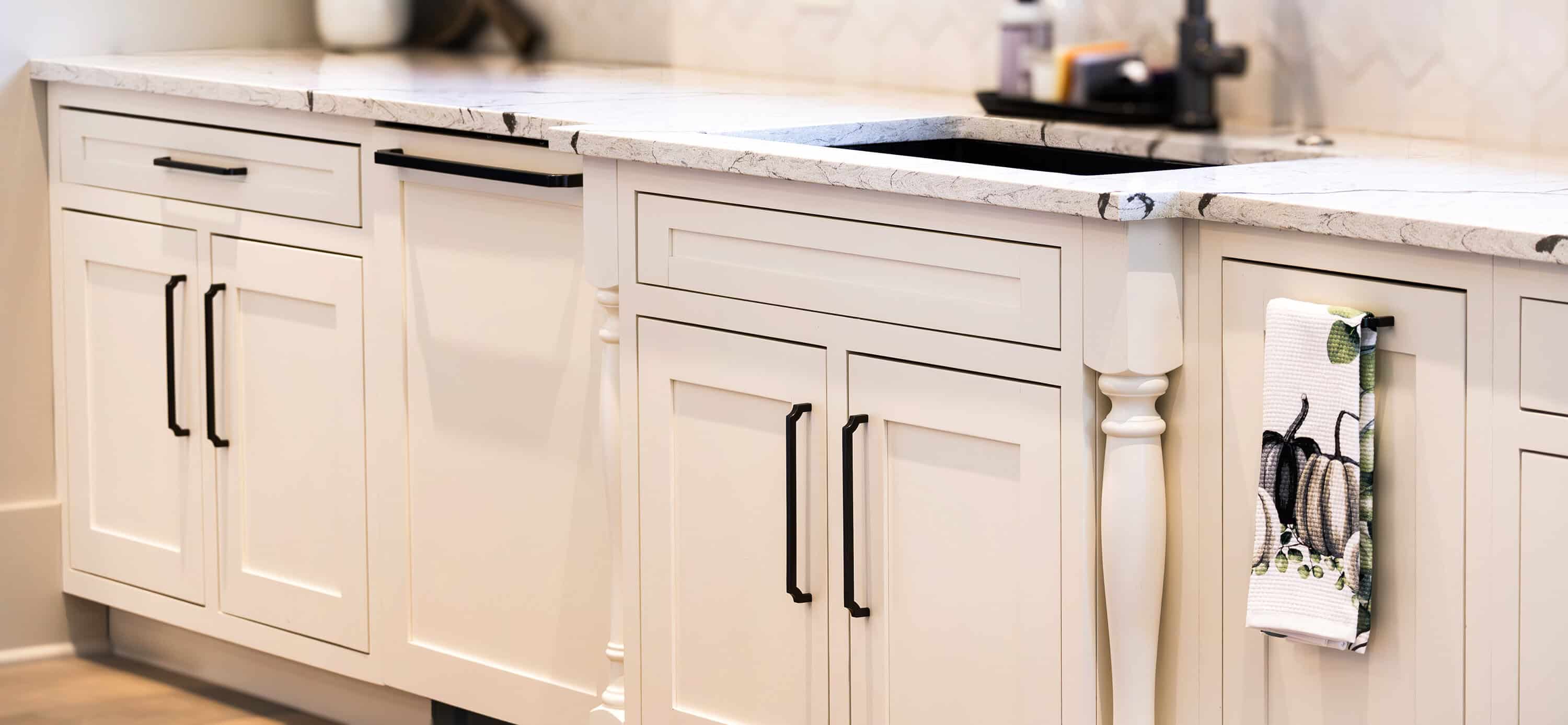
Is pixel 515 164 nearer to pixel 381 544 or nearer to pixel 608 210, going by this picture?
pixel 608 210

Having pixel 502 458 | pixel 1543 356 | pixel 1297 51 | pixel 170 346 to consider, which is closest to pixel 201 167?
pixel 170 346

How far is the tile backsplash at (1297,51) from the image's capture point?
2.03 m

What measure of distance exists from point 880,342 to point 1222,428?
1.17 ft

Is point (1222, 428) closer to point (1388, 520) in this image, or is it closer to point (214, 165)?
point (1388, 520)

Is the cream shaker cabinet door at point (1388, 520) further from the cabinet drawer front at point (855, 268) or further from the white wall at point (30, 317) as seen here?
the white wall at point (30, 317)

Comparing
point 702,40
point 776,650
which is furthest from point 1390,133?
point 702,40

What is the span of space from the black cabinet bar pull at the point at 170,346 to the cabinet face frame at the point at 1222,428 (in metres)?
1.64

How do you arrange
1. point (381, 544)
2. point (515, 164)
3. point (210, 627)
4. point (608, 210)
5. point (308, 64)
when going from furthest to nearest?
point (308, 64), point (210, 627), point (381, 544), point (515, 164), point (608, 210)

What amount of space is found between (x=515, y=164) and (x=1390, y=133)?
106 cm

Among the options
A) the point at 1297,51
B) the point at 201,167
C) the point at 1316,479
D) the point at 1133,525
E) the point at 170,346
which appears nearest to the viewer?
the point at 1316,479

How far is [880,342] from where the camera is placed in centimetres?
183

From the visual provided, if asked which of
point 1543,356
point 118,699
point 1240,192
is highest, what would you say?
point 1240,192

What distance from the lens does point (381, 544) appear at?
2.52 metres

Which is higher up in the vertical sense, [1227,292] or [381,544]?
[1227,292]
